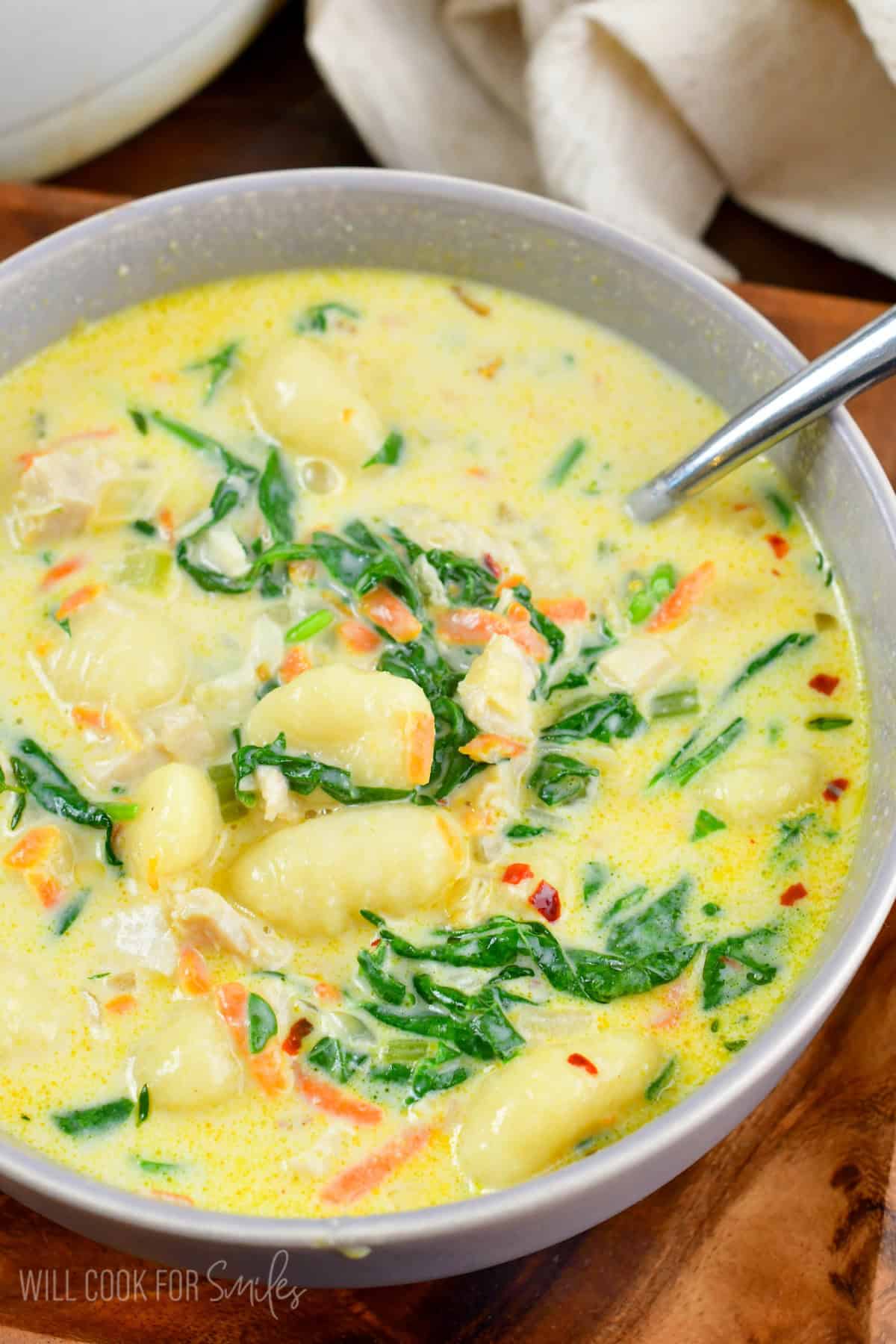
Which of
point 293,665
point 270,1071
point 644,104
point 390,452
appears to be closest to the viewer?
point 270,1071

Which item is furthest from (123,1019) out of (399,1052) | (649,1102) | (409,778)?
(649,1102)

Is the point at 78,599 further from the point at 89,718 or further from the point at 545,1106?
the point at 545,1106

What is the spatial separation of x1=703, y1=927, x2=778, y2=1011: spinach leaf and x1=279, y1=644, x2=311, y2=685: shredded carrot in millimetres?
641

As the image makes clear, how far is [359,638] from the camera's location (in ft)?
6.84

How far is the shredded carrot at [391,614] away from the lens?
6.83ft

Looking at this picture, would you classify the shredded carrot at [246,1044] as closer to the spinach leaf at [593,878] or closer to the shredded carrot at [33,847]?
the shredded carrot at [33,847]

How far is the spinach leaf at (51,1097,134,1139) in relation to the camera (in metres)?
1.69

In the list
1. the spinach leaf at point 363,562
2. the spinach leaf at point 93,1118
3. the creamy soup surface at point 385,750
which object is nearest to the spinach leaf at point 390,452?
the creamy soup surface at point 385,750

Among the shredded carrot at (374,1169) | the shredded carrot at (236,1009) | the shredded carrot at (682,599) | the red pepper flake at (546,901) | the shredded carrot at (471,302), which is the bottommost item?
the shredded carrot at (682,599)

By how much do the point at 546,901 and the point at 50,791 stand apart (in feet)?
2.08

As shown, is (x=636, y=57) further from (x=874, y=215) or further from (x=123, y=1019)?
(x=123, y=1019)

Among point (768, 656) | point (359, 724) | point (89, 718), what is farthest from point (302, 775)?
point (768, 656)

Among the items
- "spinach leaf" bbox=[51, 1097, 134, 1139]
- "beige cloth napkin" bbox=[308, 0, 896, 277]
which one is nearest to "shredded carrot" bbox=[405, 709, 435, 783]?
"spinach leaf" bbox=[51, 1097, 134, 1139]

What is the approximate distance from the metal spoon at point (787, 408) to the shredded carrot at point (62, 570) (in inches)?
32.5
